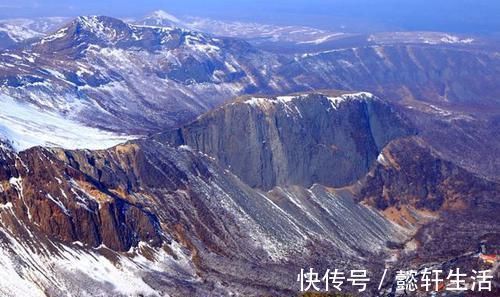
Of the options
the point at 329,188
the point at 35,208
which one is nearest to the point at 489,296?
the point at 329,188

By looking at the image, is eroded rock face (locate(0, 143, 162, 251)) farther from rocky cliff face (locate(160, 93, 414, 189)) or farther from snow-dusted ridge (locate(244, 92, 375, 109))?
snow-dusted ridge (locate(244, 92, 375, 109))

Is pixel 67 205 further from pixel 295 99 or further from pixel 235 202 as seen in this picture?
pixel 295 99

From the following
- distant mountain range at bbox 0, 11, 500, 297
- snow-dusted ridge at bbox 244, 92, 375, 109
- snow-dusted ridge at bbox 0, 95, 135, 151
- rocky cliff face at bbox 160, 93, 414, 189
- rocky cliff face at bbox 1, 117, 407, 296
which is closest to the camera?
distant mountain range at bbox 0, 11, 500, 297

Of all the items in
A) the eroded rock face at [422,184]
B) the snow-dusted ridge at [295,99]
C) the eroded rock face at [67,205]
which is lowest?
the eroded rock face at [422,184]

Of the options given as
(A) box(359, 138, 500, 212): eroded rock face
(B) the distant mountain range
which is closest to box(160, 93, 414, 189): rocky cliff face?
(B) the distant mountain range

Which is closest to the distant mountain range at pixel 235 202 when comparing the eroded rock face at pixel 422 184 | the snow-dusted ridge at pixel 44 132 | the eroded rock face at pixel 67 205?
the eroded rock face at pixel 67 205

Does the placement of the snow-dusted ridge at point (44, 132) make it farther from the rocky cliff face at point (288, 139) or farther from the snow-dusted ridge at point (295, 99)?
the snow-dusted ridge at point (295, 99)

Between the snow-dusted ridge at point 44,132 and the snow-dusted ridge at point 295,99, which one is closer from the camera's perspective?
the snow-dusted ridge at point 44,132

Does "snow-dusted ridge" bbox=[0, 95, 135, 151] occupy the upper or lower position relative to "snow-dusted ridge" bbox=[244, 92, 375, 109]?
lower
